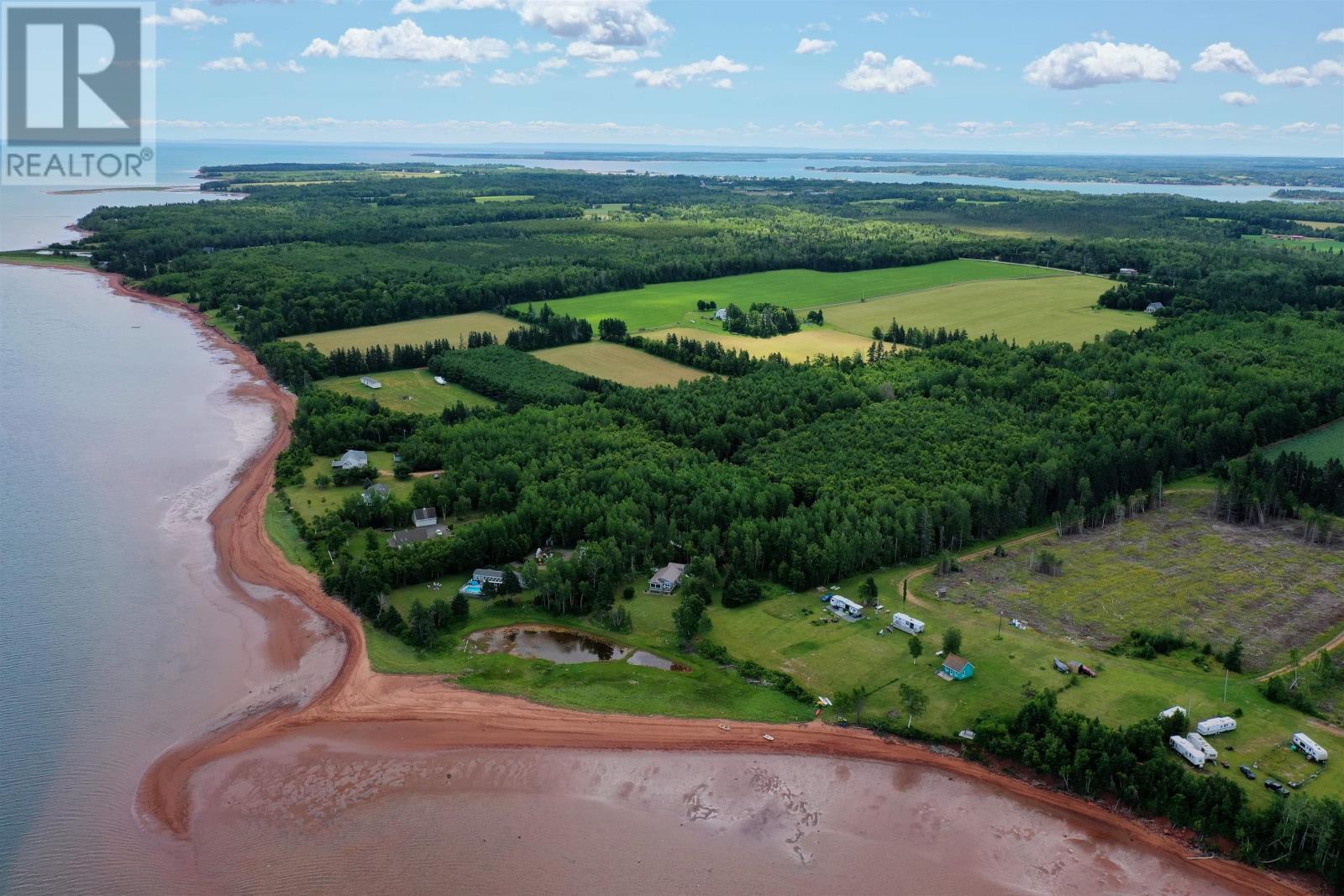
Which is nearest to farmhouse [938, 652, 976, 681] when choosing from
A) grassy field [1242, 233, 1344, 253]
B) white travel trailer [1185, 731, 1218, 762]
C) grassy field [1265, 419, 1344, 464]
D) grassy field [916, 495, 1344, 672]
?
grassy field [916, 495, 1344, 672]

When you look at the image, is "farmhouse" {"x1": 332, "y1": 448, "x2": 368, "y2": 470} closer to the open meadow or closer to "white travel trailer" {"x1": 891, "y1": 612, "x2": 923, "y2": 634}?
"white travel trailer" {"x1": 891, "y1": 612, "x2": 923, "y2": 634}

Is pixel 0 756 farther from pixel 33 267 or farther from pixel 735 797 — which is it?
pixel 33 267

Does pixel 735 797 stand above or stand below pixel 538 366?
below

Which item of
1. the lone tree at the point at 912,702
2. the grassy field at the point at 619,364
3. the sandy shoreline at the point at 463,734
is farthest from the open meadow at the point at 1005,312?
the sandy shoreline at the point at 463,734

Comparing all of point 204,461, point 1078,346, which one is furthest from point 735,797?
point 1078,346

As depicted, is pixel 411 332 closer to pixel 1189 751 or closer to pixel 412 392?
pixel 412 392

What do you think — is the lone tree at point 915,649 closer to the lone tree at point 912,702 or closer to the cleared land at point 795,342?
the lone tree at point 912,702
